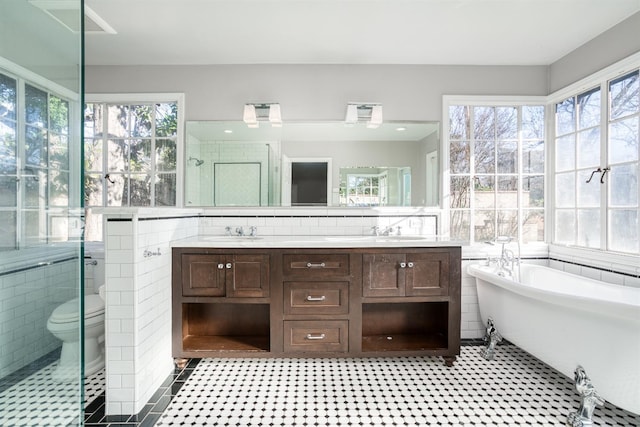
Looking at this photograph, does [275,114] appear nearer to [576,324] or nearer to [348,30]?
[348,30]

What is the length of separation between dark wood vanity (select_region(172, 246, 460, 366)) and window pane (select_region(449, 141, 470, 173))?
913mm

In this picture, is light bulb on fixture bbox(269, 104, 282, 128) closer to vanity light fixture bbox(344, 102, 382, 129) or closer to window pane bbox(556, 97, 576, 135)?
vanity light fixture bbox(344, 102, 382, 129)

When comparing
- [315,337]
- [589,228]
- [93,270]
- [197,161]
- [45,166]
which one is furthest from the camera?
[197,161]

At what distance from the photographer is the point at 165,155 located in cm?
281

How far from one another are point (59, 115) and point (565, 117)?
3497 mm

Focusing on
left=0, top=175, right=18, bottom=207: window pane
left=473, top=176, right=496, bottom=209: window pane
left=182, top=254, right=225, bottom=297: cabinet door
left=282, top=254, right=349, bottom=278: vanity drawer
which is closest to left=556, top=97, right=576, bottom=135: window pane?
left=473, top=176, right=496, bottom=209: window pane

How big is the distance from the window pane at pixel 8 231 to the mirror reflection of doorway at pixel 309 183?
1.82 m

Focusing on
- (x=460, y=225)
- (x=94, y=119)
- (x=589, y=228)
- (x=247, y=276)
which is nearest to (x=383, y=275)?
(x=247, y=276)

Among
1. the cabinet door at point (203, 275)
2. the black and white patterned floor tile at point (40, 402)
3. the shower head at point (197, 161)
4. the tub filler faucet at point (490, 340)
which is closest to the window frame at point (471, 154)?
the tub filler faucet at point (490, 340)

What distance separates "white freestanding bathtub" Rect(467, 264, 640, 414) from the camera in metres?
1.54

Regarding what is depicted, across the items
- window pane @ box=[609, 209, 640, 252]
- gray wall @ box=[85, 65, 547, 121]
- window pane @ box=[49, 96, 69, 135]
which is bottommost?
window pane @ box=[609, 209, 640, 252]

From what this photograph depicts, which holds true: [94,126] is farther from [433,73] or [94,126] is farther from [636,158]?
[636,158]

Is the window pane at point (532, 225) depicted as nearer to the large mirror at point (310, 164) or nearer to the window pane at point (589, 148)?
the window pane at point (589, 148)

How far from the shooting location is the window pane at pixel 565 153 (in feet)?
8.64
